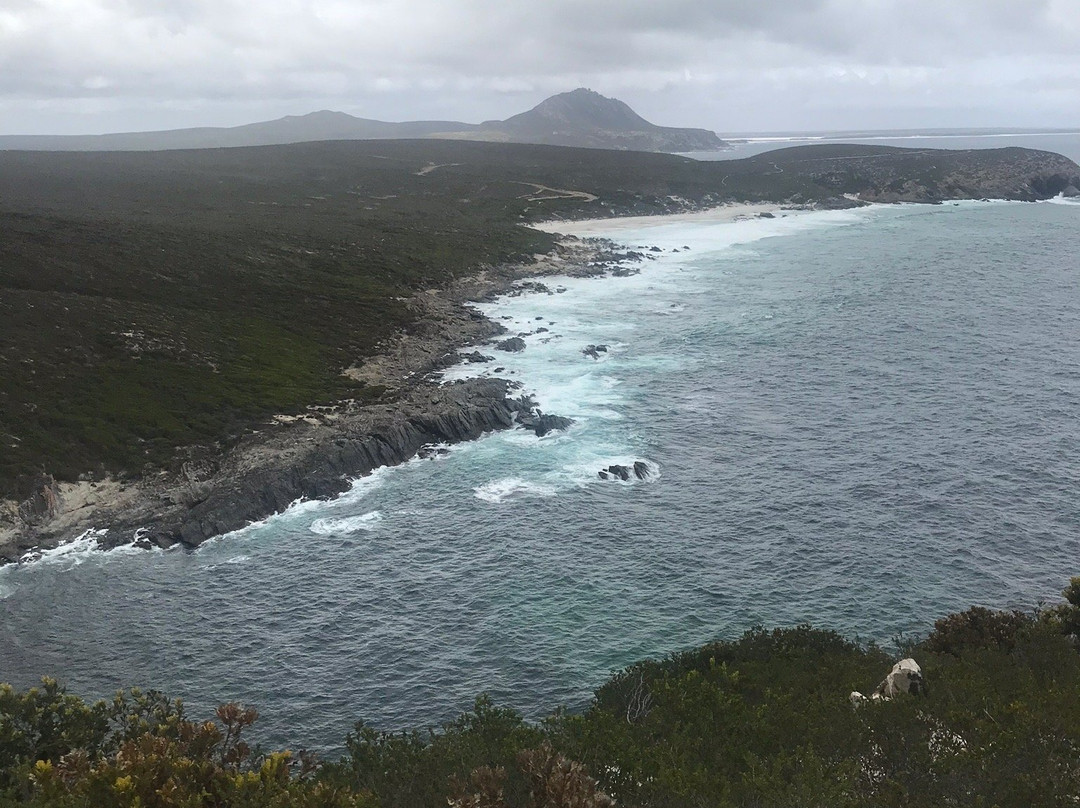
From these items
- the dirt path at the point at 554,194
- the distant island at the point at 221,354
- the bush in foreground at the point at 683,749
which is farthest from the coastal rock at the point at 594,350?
the dirt path at the point at 554,194

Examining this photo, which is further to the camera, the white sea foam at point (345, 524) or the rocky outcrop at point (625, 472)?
the rocky outcrop at point (625, 472)

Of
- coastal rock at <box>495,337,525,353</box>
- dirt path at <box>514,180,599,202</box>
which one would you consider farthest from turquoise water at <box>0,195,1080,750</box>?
dirt path at <box>514,180,599,202</box>

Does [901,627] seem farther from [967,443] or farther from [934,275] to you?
[934,275]

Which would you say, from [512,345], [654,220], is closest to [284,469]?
[512,345]

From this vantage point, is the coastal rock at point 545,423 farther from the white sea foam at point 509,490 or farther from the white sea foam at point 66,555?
the white sea foam at point 66,555

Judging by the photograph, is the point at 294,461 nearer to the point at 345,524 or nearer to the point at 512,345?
the point at 345,524

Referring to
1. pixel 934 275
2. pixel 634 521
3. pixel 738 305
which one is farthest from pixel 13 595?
pixel 934 275
